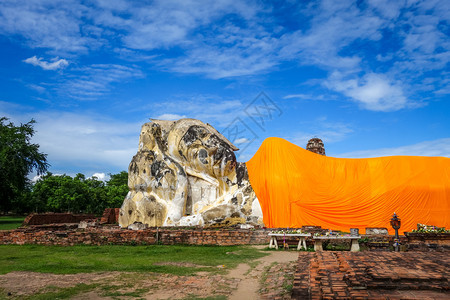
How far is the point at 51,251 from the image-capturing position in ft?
33.8

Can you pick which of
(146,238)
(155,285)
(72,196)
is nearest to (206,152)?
(146,238)

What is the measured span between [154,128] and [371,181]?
32.8 feet

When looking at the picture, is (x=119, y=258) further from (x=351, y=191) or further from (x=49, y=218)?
(x=49, y=218)

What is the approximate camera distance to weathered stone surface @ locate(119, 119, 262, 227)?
15.7 meters

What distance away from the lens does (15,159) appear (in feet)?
82.6

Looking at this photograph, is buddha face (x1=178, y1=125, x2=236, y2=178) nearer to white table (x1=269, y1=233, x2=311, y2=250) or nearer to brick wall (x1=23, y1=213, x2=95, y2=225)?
white table (x1=269, y1=233, x2=311, y2=250)

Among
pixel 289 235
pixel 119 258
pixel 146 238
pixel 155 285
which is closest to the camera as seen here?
pixel 155 285

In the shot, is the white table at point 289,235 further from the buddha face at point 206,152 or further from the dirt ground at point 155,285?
the buddha face at point 206,152

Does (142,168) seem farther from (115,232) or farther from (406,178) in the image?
(406,178)

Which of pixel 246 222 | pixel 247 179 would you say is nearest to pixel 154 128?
pixel 247 179

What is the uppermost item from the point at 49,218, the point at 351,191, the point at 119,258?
the point at 351,191

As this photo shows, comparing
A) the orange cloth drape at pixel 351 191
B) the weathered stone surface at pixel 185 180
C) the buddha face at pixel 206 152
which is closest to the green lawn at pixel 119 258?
the weathered stone surface at pixel 185 180

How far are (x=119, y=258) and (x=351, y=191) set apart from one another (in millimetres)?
11468

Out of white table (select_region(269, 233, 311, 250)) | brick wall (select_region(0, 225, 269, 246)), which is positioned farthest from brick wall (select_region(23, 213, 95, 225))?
white table (select_region(269, 233, 311, 250))
